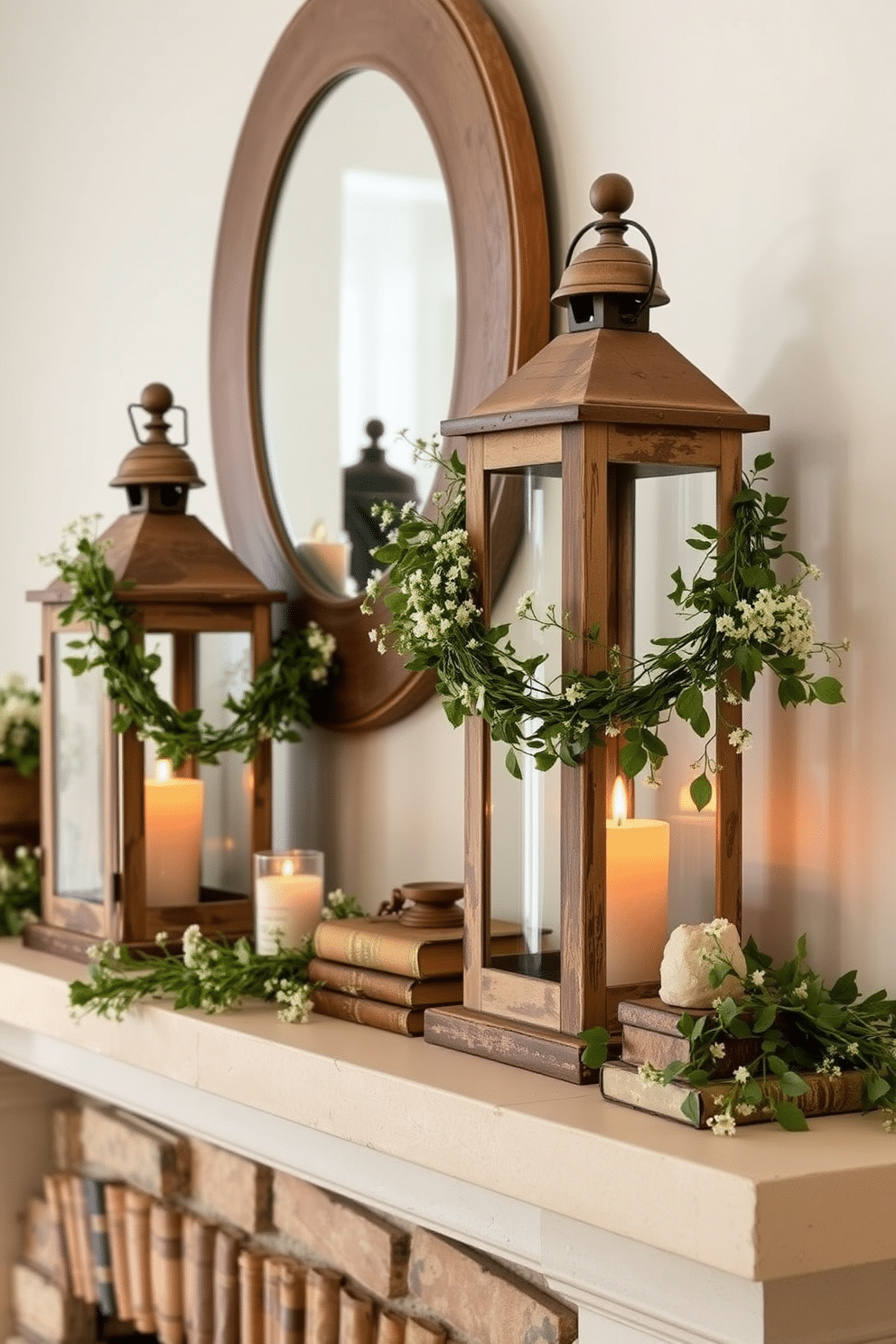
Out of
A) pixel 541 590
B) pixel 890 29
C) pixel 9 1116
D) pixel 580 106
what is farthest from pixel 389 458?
pixel 9 1116

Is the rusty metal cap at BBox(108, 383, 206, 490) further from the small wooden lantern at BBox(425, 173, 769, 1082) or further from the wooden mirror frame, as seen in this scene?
the small wooden lantern at BBox(425, 173, 769, 1082)

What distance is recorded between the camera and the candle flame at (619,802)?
1.18 meters

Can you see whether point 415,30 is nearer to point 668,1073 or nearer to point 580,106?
point 580,106

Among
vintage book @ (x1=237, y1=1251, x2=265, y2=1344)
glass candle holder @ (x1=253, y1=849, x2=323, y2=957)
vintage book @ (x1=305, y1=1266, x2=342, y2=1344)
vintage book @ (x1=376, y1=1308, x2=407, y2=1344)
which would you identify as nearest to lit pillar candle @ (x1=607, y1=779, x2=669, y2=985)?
glass candle holder @ (x1=253, y1=849, x2=323, y2=957)

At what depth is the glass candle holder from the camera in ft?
5.07

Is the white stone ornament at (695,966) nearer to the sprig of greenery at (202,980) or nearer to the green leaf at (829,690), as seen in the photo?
the green leaf at (829,690)

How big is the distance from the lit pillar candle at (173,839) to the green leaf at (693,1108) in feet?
2.72

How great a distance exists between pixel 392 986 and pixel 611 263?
593mm

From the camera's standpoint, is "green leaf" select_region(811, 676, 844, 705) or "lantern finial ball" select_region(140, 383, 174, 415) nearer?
"green leaf" select_region(811, 676, 844, 705)

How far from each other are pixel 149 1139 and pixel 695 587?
118cm

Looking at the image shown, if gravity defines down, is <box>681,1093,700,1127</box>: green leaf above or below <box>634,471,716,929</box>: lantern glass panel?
below

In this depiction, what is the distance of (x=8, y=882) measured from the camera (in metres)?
1.96

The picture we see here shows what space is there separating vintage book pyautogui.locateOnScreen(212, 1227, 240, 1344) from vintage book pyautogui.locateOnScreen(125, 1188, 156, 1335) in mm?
183

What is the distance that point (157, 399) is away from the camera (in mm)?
1788
